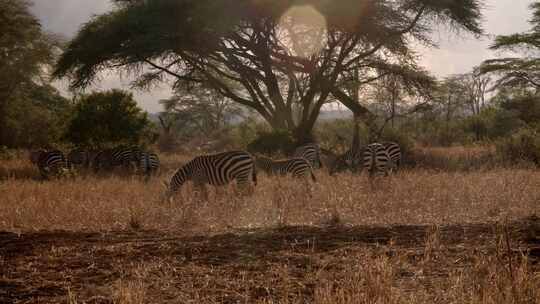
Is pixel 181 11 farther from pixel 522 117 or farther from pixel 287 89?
pixel 522 117

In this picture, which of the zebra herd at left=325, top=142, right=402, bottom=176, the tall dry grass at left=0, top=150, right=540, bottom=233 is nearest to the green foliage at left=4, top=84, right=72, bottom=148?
the zebra herd at left=325, top=142, right=402, bottom=176

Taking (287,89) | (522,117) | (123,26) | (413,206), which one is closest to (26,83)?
(123,26)

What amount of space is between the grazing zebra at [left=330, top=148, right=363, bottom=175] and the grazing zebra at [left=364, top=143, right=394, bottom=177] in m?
1.95

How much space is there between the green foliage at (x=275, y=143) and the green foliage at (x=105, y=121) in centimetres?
559

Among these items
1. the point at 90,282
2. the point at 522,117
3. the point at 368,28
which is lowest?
the point at 90,282

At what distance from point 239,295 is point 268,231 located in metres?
2.68

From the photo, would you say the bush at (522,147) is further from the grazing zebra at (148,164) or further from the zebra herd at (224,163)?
the grazing zebra at (148,164)

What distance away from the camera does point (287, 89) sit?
2858 centimetres

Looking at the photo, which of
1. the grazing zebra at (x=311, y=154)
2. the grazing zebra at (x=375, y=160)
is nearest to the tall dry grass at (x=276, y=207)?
the grazing zebra at (x=375, y=160)

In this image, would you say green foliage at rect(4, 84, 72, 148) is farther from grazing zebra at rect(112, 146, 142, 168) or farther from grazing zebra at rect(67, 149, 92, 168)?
grazing zebra at rect(112, 146, 142, 168)

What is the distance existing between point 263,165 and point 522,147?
30.9 ft

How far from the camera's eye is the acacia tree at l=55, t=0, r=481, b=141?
2128 centimetres

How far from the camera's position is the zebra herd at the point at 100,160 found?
651 inches

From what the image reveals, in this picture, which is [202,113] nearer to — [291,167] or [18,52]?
[18,52]
